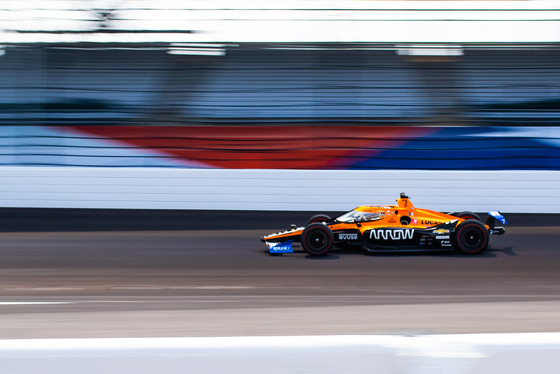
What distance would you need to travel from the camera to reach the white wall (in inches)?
472

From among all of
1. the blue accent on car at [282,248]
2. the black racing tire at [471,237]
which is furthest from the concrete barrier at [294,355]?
the black racing tire at [471,237]

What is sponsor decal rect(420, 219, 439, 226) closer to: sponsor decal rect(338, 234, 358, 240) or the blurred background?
sponsor decal rect(338, 234, 358, 240)

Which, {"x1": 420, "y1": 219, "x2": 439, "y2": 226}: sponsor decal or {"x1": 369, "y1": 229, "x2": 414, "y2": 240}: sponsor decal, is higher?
{"x1": 420, "y1": 219, "x2": 439, "y2": 226}: sponsor decal

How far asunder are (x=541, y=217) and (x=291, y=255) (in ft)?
19.3

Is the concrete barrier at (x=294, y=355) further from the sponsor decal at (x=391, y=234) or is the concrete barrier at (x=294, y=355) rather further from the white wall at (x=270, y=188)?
the white wall at (x=270, y=188)

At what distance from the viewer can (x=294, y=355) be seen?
1927mm

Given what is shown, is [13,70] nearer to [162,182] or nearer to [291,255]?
[162,182]

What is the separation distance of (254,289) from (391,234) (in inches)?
91.6

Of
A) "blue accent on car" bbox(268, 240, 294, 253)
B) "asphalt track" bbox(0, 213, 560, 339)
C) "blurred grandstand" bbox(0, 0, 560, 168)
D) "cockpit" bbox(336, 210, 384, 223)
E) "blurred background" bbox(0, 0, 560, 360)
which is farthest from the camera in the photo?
"blurred grandstand" bbox(0, 0, 560, 168)

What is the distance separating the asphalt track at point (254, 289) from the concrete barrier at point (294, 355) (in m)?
1.86

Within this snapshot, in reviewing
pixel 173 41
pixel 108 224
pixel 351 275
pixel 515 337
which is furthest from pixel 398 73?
pixel 515 337

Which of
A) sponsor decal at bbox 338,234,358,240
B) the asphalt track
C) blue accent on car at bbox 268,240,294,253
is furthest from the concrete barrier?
sponsor decal at bbox 338,234,358,240

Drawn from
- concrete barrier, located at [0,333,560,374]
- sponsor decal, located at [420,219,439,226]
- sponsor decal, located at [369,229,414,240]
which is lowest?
sponsor decal, located at [369,229,414,240]

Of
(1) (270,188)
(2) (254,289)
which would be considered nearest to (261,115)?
(1) (270,188)
